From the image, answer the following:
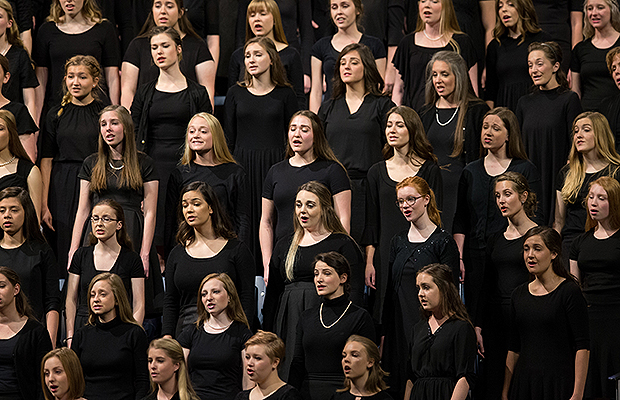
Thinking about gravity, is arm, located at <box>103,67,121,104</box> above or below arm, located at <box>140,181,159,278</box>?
above

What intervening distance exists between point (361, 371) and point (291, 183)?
128cm

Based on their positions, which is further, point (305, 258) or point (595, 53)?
point (595, 53)

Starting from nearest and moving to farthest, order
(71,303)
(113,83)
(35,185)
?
(71,303) < (35,185) < (113,83)

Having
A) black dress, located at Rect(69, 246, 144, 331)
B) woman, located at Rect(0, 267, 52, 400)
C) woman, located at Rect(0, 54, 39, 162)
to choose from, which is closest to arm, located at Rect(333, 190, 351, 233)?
black dress, located at Rect(69, 246, 144, 331)

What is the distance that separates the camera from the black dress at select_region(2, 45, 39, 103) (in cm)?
659

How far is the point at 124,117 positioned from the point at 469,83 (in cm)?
201

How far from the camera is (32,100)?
261 inches

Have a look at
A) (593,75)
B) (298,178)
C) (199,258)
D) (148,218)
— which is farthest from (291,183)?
(593,75)

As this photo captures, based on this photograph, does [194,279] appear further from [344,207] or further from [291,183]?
[344,207]

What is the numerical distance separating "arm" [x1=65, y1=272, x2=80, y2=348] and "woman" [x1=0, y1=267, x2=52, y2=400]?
0.23m

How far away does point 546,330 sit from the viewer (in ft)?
16.5

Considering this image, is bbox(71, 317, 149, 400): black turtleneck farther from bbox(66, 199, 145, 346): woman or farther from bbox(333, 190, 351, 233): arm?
bbox(333, 190, 351, 233): arm

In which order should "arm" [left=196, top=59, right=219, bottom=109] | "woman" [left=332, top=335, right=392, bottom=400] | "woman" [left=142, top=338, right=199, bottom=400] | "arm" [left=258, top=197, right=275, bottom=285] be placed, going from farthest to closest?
1. "arm" [left=196, top=59, right=219, bottom=109]
2. "arm" [left=258, top=197, right=275, bottom=285]
3. "woman" [left=142, top=338, right=199, bottom=400]
4. "woman" [left=332, top=335, right=392, bottom=400]

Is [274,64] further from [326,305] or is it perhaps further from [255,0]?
[326,305]
